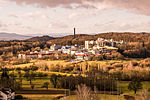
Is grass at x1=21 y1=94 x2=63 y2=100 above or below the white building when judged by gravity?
below

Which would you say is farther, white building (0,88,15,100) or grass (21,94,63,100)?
grass (21,94,63,100)

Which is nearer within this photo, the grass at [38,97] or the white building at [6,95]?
the white building at [6,95]

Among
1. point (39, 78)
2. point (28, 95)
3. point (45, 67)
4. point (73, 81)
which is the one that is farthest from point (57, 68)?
point (28, 95)

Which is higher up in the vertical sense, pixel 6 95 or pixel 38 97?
pixel 6 95

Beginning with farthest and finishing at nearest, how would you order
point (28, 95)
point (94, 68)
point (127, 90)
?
point (94, 68) → point (127, 90) → point (28, 95)

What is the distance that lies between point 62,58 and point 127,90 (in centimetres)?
3991

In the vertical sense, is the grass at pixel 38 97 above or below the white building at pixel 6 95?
below

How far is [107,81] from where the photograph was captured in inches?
1378

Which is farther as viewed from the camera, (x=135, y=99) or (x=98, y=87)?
(x=98, y=87)

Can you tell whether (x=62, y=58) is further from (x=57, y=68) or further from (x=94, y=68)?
(x=94, y=68)

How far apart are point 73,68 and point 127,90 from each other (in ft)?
69.2

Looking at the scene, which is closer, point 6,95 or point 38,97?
point 6,95

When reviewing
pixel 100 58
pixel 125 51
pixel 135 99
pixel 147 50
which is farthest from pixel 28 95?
pixel 147 50

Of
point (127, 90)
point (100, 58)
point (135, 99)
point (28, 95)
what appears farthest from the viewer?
point (100, 58)
